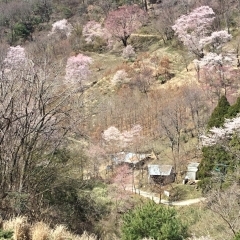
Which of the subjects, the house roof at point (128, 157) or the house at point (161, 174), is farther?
the house roof at point (128, 157)

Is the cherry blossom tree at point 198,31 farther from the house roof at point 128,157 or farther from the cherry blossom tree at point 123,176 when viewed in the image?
the cherry blossom tree at point 123,176

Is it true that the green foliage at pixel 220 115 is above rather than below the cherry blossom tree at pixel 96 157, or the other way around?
above

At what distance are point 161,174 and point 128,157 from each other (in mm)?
3162

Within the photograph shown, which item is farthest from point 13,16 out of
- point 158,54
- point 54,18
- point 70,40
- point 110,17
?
point 158,54

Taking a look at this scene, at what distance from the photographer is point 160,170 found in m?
19.9

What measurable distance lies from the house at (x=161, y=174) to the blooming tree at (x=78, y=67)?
1525cm

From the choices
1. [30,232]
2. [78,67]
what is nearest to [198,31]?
[78,67]

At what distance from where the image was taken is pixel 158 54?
33562 mm

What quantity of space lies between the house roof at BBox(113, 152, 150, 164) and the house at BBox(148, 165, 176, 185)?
5.16 ft

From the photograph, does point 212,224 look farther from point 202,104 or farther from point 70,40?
point 70,40

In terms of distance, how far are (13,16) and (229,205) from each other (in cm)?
4639

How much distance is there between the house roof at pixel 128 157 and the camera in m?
21.9

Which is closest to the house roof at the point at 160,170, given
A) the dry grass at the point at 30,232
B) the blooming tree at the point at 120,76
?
the blooming tree at the point at 120,76

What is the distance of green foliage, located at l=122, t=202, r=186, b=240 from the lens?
1018 cm
